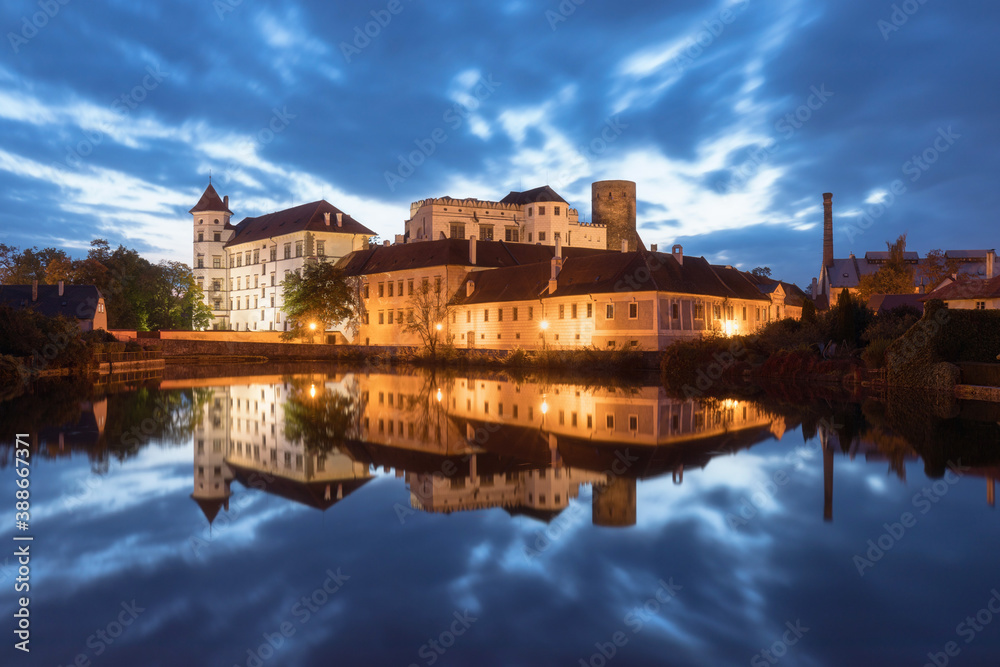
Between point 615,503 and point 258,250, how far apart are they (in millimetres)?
75561

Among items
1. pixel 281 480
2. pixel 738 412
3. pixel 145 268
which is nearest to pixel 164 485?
→ pixel 281 480

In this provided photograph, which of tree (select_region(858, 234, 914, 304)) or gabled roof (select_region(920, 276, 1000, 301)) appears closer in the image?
gabled roof (select_region(920, 276, 1000, 301))

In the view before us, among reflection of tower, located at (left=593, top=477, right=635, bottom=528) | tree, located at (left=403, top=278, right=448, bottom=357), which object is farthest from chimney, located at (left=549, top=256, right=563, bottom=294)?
reflection of tower, located at (left=593, top=477, right=635, bottom=528)

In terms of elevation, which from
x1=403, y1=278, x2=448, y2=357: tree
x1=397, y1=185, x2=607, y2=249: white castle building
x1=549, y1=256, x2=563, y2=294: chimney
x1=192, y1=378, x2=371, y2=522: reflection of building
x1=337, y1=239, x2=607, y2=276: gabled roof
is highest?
x1=397, y1=185, x2=607, y2=249: white castle building

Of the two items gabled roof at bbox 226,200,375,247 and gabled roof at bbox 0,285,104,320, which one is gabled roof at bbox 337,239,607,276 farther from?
gabled roof at bbox 0,285,104,320

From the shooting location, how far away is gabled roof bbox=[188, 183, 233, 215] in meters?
84.5

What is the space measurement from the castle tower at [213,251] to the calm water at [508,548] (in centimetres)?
7323

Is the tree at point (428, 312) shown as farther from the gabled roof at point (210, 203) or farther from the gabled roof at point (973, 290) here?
the gabled roof at point (210, 203)

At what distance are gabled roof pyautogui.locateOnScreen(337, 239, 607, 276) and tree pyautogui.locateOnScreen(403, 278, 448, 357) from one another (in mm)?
1890

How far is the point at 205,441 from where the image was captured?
41.7 ft

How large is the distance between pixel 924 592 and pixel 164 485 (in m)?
7.65

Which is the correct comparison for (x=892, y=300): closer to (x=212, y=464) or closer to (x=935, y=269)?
(x=935, y=269)

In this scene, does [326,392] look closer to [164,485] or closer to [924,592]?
[164,485]

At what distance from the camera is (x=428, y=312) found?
51.9 metres
